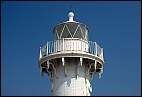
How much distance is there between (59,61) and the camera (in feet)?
88.5

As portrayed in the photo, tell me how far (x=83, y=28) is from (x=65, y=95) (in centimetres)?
548

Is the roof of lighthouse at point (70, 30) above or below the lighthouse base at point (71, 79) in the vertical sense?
above

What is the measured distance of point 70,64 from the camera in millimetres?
26875

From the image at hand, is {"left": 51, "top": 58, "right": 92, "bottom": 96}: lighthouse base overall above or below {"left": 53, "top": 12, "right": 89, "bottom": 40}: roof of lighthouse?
below

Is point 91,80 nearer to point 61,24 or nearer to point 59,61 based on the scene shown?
point 59,61

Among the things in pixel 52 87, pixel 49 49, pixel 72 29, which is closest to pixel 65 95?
pixel 52 87

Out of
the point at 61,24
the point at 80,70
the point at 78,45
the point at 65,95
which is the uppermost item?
the point at 61,24

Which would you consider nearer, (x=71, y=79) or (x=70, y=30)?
(x=71, y=79)

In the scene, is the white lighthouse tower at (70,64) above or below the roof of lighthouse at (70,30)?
below

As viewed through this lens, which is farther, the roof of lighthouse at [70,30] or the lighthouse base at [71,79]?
the roof of lighthouse at [70,30]

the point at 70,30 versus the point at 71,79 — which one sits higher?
the point at 70,30

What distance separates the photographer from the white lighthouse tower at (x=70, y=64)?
86.0 feet

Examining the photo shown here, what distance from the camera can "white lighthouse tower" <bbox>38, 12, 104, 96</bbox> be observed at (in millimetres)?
26219

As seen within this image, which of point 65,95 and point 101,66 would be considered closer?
point 65,95
